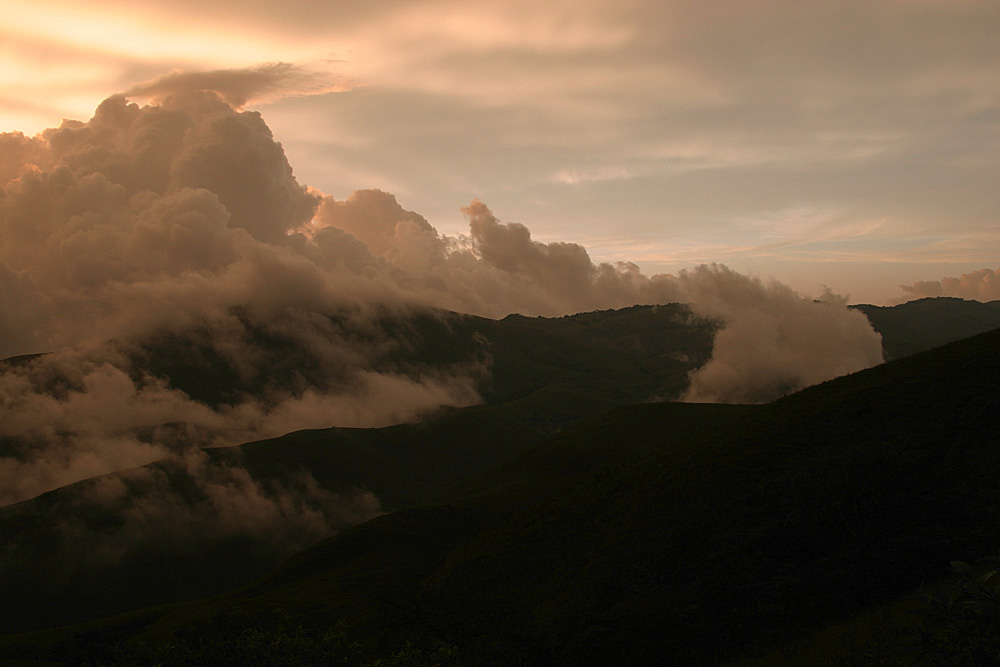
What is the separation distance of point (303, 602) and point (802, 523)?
320 feet

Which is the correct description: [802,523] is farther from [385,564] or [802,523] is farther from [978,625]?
[385,564]

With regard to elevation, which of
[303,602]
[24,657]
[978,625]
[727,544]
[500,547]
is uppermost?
[978,625]

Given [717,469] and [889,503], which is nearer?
[889,503]

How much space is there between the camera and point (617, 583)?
176ft

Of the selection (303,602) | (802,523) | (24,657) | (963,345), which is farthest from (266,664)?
(24,657)

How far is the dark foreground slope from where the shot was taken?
40.2 metres

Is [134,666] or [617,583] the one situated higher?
[134,666]

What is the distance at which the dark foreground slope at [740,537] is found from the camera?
1581 inches

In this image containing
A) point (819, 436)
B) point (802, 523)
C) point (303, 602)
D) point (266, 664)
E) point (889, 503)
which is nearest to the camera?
point (266, 664)

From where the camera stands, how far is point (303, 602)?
118 m

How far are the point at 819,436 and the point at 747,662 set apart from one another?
3670cm

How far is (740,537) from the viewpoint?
50.3 meters

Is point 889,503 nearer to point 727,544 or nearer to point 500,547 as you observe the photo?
point 727,544

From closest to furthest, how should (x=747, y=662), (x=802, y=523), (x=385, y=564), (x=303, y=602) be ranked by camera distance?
(x=747, y=662) → (x=802, y=523) → (x=303, y=602) → (x=385, y=564)
